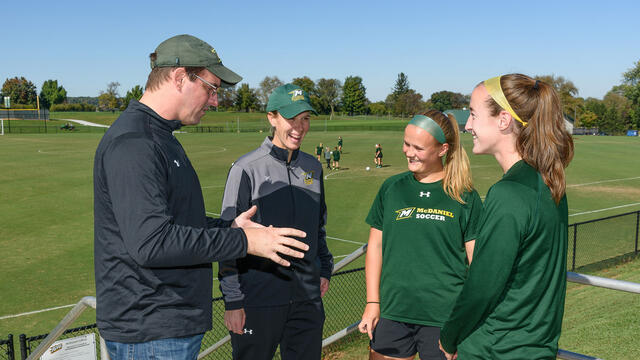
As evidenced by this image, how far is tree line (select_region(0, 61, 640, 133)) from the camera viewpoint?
107 meters

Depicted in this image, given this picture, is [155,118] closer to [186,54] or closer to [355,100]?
[186,54]

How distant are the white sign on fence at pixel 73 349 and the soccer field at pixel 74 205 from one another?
589 cm

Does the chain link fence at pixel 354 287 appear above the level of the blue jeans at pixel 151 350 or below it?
below

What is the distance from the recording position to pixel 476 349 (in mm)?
2152

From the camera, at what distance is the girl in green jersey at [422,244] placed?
3039mm

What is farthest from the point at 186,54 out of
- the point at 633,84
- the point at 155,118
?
the point at 633,84

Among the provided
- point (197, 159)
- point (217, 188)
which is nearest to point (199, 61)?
point (217, 188)

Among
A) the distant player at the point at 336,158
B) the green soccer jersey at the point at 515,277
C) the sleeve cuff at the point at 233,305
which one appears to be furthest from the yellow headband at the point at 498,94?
the distant player at the point at 336,158

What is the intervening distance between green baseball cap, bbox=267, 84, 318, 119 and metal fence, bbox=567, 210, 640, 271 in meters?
9.51

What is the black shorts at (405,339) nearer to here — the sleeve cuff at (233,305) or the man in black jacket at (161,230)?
the sleeve cuff at (233,305)

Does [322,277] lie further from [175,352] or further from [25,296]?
[25,296]

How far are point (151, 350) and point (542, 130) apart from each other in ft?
6.55

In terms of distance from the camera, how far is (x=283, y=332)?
11.3 ft

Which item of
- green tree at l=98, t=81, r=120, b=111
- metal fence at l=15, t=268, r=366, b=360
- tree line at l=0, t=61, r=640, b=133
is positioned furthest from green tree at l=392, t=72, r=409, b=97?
metal fence at l=15, t=268, r=366, b=360
